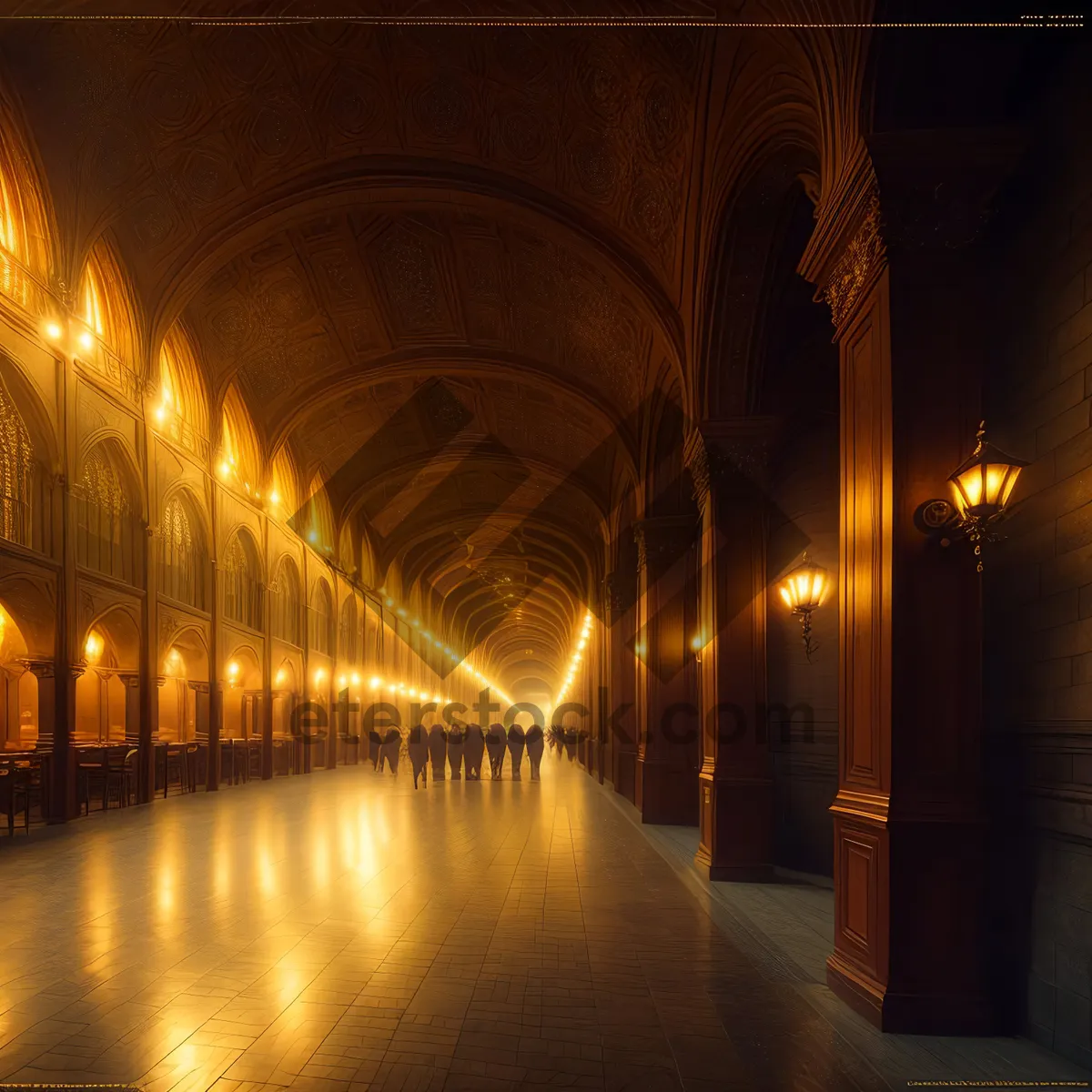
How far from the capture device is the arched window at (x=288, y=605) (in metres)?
24.7

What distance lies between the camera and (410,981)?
5.54 m

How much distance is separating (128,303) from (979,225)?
15275 millimetres

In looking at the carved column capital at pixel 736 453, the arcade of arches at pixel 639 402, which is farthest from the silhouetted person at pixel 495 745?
the carved column capital at pixel 736 453

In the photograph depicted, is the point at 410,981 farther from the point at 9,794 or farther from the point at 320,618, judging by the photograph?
the point at 320,618

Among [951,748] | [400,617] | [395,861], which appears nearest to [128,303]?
Answer: [395,861]

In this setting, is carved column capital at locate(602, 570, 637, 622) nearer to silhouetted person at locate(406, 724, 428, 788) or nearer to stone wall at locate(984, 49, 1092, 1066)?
silhouetted person at locate(406, 724, 428, 788)

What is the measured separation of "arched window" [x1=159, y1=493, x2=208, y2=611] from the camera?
1798 centimetres

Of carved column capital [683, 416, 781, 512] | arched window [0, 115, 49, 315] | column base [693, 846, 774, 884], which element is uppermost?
arched window [0, 115, 49, 315]

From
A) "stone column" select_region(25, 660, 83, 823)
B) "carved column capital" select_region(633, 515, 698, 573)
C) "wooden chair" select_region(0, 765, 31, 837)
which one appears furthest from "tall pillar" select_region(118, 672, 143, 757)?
"carved column capital" select_region(633, 515, 698, 573)

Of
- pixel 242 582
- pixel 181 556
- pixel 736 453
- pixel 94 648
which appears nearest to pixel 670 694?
pixel 736 453

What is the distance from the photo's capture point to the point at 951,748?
4867 millimetres

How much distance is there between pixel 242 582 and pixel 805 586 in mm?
16844

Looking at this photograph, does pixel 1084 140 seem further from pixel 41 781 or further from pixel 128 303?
pixel 128 303

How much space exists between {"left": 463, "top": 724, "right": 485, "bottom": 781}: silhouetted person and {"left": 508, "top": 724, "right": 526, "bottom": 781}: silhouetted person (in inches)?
29.6
